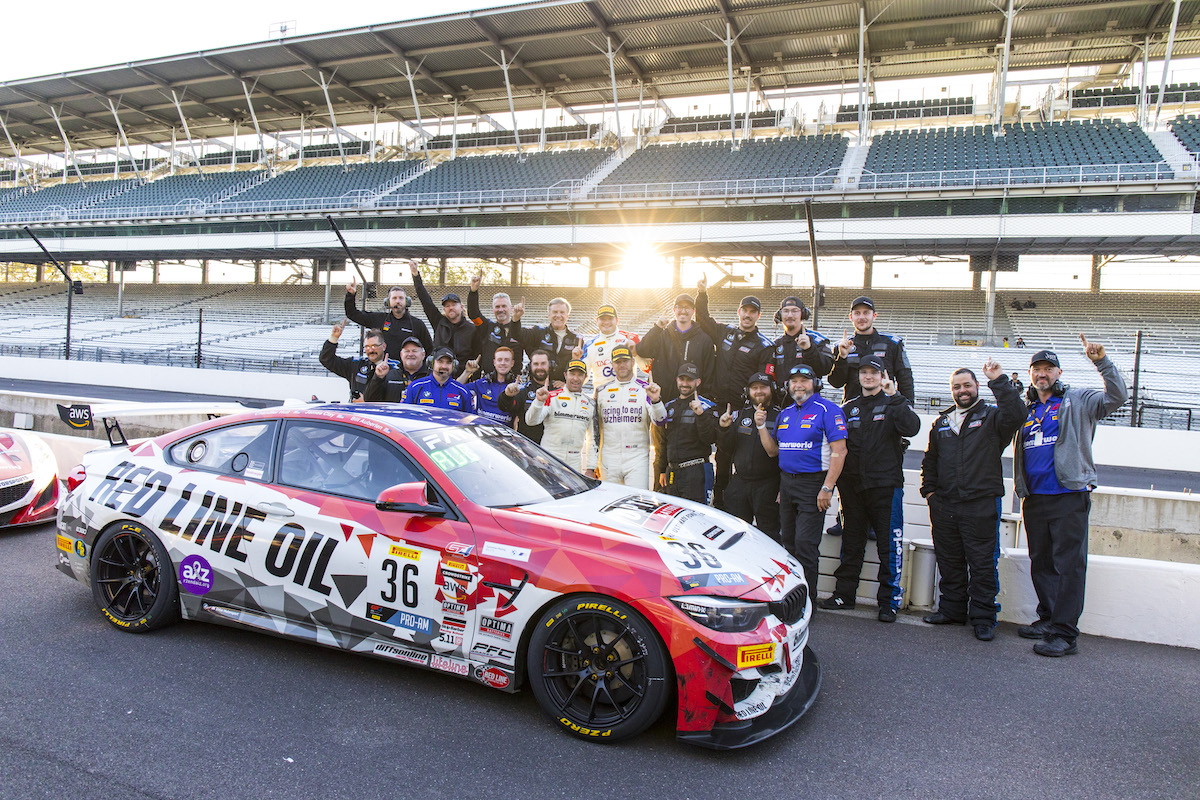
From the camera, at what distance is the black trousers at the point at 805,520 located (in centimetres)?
495

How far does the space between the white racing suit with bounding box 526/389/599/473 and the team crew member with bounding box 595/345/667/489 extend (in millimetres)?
201

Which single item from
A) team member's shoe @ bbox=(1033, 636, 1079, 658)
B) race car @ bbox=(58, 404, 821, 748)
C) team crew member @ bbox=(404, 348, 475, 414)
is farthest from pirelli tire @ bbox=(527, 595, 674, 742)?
team crew member @ bbox=(404, 348, 475, 414)

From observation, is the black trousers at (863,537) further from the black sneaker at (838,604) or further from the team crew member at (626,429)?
the team crew member at (626,429)

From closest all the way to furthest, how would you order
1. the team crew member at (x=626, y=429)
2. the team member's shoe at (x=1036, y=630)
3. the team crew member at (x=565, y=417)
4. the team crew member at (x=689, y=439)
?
1. the team member's shoe at (x=1036, y=630)
2. the team crew member at (x=689, y=439)
3. the team crew member at (x=626, y=429)
4. the team crew member at (x=565, y=417)

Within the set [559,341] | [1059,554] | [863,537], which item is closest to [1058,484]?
[1059,554]

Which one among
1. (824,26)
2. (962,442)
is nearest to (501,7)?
(824,26)

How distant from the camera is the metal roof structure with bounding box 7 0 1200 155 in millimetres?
24844

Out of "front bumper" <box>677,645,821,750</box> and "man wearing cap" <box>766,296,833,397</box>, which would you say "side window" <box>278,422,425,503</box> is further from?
"man wearing cap" <box>766,296,833,397</box>

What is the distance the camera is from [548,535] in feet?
10.8

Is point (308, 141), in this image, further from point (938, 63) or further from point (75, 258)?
point (938, 63)

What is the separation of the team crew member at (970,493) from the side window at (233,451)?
4340 millimetres

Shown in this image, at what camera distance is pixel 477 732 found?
3.16 m

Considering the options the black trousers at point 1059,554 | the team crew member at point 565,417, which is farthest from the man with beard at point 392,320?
the black trousers at point 1059,554

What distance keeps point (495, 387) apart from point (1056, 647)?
15.6ft
